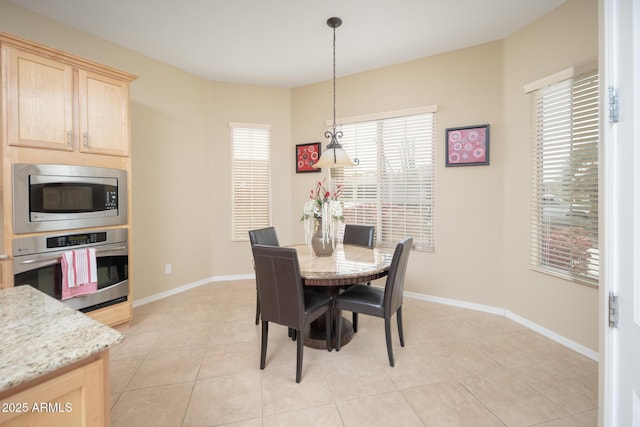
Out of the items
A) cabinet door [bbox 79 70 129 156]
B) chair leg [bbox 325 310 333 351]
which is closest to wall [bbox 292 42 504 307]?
chair leg [bbox 325 310 333 351]

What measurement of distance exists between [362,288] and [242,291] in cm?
209

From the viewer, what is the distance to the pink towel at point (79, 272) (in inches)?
92.8

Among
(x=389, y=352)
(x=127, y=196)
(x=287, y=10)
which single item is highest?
(x=287, y=10)

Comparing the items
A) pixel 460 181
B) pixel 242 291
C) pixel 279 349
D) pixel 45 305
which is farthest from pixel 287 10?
pixel 242 291

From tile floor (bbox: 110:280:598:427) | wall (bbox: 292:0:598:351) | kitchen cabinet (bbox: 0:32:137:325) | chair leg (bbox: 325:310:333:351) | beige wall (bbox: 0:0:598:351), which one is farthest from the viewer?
beige wall (bbox: 0:0:598:351)

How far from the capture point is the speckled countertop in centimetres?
69

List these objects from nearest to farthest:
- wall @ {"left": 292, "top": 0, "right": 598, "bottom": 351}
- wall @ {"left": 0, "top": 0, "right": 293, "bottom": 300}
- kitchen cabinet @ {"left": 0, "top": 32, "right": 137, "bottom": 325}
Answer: kitchen cabinet @ {"left": 0, "top": 32, "right": 137, "bottom": 325}, wall @ {"left": 292, "top": 0, "right": 598, "bottom": 351}, wall @ {"left": 0, "top": 0, "right": 293, "bottom": 300}

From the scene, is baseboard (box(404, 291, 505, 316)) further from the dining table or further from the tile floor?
the dining table

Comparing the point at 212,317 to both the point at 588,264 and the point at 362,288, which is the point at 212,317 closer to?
the point at 362,288

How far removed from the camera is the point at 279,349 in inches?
99.9

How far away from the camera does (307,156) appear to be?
4453 millimetres

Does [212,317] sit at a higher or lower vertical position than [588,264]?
lower

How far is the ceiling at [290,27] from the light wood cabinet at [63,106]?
739mm

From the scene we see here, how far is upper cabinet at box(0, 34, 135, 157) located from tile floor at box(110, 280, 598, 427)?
6.00 feet
